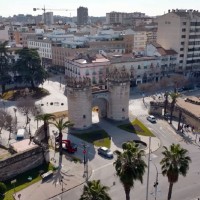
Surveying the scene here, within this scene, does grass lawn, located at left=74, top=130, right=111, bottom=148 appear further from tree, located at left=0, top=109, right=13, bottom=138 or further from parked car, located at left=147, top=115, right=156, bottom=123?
tree, located at left=0, top=109, right=13, bottom=138

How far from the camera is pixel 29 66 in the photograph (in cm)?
10781

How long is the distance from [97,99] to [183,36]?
61.7m

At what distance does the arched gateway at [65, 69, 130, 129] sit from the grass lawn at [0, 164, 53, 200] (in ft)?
64.1

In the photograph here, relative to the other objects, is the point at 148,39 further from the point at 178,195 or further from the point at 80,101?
the point at 178,195

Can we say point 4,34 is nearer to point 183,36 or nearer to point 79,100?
point 183,36

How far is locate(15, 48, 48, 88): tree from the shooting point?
107m

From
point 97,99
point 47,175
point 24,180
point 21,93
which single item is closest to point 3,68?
point 21,93

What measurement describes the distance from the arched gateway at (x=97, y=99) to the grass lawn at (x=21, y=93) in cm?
2948

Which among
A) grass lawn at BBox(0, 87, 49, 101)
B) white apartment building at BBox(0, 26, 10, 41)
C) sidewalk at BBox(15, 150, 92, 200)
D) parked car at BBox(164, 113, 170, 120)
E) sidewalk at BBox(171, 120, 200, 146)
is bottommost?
sidewalk at BBox(15, 150, 92, 200)

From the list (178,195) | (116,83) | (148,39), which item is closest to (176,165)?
(178,195)

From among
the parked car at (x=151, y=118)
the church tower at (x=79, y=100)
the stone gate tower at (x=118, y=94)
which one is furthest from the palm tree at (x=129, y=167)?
the parked car at (x=151, y=118)

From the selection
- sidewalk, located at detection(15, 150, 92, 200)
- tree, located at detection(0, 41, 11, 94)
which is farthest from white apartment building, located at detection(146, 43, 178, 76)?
sidewalk, located at detection(15, 150, 92, 200)

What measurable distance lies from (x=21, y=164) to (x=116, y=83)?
33.6m

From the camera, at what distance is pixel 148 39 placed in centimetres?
17112
